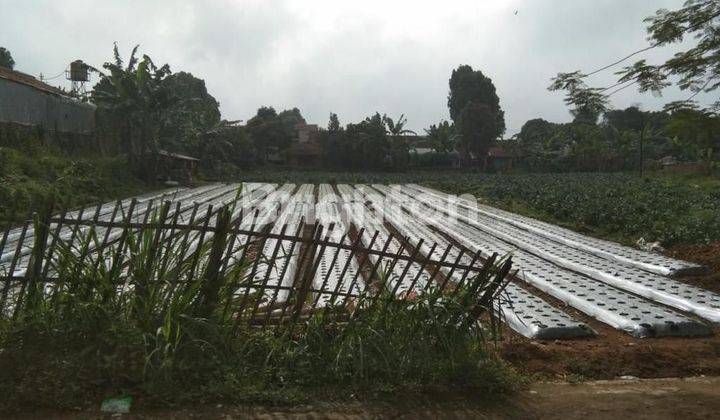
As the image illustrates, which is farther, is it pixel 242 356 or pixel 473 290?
pixel 473 290

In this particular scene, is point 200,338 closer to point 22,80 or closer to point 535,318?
point 535,318

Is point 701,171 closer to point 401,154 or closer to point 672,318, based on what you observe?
point 401,154

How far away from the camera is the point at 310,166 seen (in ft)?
170

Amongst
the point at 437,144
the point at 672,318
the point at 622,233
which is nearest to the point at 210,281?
the point at 672,318

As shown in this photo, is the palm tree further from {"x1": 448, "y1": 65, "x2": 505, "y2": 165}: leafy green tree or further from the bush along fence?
the bush along fence

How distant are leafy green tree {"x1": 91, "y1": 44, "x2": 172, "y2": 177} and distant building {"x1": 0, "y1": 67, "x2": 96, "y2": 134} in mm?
968

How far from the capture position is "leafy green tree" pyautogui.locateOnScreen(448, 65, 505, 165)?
51500mm

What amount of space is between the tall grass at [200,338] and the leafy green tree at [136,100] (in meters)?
21.3

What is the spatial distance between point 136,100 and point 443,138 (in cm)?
3586

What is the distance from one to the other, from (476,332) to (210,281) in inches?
75.8

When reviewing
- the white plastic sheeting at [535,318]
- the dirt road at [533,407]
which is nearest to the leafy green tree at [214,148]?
the white plastic sheeting at [535,318]

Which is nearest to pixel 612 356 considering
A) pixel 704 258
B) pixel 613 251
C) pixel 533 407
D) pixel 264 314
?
pixel 533 407

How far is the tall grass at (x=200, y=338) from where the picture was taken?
3.58 meters

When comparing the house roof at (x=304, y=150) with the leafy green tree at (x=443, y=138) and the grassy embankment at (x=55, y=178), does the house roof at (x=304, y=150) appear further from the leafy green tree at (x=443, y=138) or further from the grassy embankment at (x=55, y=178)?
the grassy embankment at (x=55, y=178)
